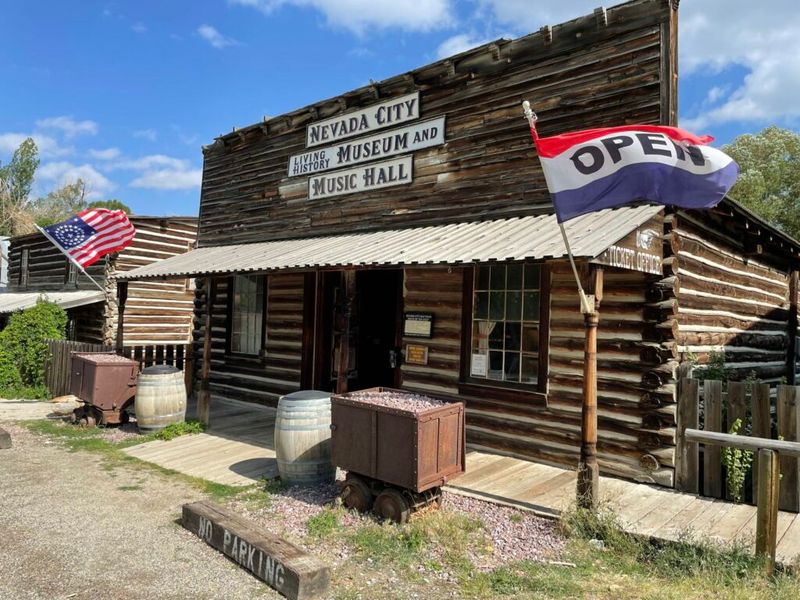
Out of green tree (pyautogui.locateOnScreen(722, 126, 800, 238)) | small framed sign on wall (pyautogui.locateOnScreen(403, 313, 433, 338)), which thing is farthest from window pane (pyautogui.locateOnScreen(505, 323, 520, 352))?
green tree (pyautogui.locateOnScreen(722, 126, 800, 238))

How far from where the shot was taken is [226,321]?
12180mm

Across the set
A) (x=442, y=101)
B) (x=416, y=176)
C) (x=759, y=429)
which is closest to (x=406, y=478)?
(x=759, y=429)

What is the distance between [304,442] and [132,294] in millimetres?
14271

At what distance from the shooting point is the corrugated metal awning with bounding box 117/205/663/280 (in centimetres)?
563

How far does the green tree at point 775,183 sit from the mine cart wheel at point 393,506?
29342 millimetres

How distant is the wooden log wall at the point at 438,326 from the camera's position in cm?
814

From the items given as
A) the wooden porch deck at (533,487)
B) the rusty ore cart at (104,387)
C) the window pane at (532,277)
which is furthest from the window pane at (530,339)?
the rusty ore cart at (104,387)

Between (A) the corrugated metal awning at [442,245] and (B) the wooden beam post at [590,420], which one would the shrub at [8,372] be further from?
(B) the wooden beam post at [590,420]

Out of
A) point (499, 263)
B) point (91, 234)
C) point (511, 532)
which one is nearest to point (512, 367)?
point (499, 263)

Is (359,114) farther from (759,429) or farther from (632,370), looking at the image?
(759,429)

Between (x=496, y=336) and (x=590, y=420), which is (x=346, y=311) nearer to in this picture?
(x=496, y=336)

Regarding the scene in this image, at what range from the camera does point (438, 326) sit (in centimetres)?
837

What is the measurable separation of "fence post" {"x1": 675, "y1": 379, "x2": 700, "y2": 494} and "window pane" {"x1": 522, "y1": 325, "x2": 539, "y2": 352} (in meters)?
1.83

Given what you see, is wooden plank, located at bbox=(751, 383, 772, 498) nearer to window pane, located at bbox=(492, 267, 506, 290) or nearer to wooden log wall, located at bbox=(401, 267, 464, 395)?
window pane, located at bbox=(492, 267, 506, 290)
